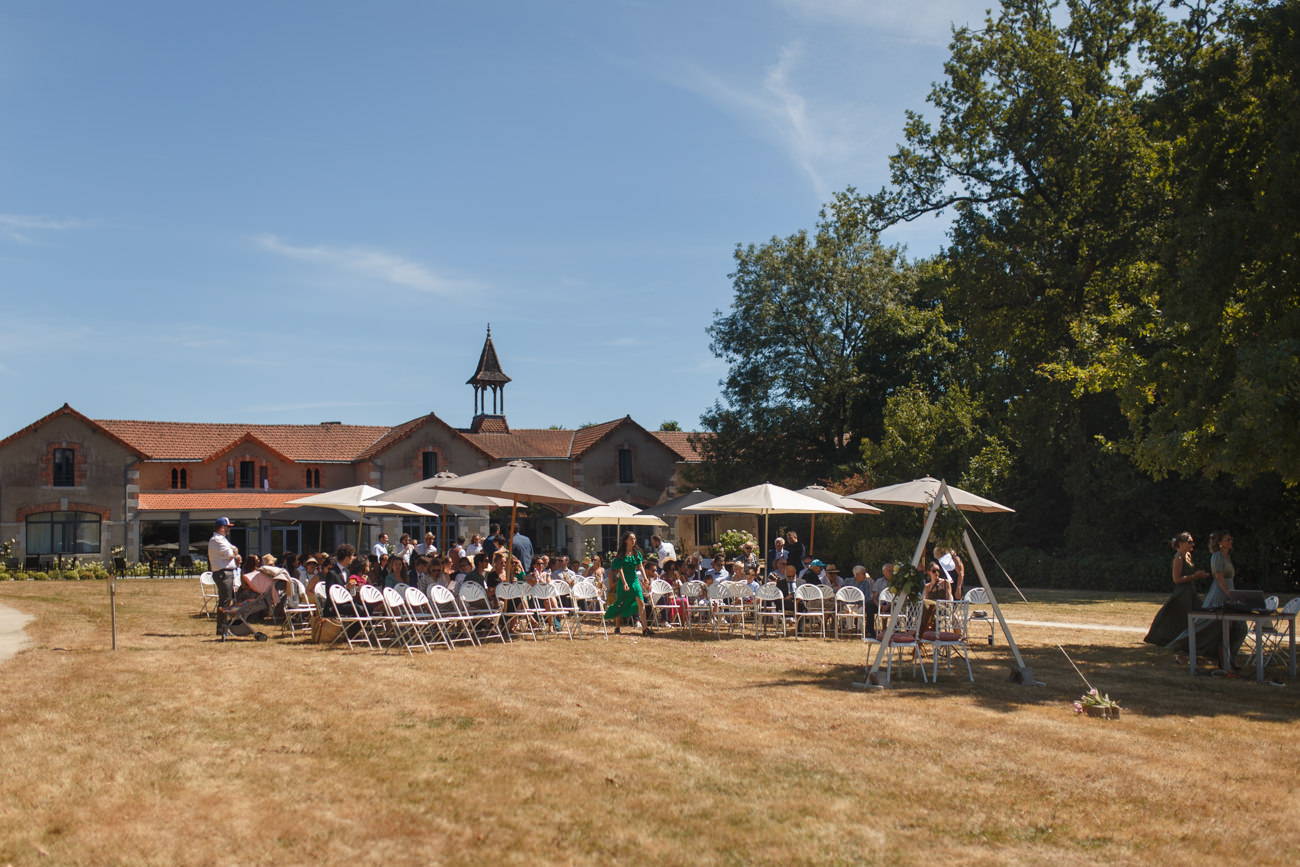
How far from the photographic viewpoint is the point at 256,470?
128 ft

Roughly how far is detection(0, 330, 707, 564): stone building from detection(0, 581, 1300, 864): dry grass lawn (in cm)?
2005

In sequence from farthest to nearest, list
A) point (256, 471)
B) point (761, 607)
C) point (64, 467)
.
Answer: point (256, 471)
point (64, 467)
point (761, 607)

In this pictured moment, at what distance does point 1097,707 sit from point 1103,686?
1.80m

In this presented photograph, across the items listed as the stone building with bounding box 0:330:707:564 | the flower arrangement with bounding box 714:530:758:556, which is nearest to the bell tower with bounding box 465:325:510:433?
the stone building with bounding box 0:330:707:564

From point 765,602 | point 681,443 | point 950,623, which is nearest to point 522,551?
point 765,602

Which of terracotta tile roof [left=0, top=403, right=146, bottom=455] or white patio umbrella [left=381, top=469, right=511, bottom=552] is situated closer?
white patio umbrella [left=381, top=469, right=511, bottom=552]

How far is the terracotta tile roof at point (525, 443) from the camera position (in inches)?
1720

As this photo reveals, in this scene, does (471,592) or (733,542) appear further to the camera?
(733,542)

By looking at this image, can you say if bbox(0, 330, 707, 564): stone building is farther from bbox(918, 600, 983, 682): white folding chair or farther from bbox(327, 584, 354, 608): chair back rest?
bbox(918, 600, 983, 682): white folding chair

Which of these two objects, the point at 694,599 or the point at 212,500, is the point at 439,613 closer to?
the point at 694,599

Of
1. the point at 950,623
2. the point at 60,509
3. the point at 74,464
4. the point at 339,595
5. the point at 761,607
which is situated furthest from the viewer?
the point at 74,464

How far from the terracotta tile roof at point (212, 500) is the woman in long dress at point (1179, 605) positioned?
1180 inches

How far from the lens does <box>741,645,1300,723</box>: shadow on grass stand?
8.34 m

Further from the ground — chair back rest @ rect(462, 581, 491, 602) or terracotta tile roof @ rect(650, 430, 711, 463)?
terracotta tile roof @ rect(650, 430, 711, 463)
